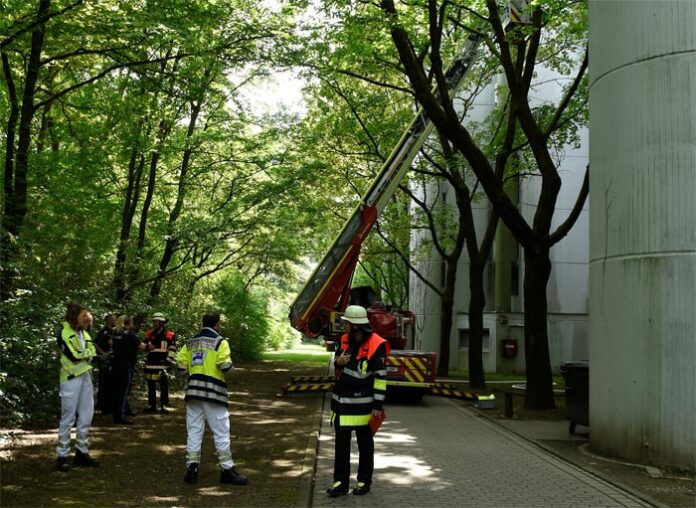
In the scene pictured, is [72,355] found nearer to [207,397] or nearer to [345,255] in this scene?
[207,397]

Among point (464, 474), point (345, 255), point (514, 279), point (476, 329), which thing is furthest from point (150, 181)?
point (514, 279)

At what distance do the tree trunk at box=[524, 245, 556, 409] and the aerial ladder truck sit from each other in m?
2.50

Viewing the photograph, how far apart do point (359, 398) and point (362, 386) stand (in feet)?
0.42

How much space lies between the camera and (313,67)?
62.6 feet

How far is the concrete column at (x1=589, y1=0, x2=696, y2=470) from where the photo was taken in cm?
923

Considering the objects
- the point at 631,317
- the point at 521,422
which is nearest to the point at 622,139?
the point at 631,317

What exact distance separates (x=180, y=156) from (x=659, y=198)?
1429 cm

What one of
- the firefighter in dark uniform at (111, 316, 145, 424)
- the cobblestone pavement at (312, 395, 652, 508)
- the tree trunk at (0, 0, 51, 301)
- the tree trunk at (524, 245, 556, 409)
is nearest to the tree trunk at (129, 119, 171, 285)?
the tree trunk at (0, 0, 51, 301)

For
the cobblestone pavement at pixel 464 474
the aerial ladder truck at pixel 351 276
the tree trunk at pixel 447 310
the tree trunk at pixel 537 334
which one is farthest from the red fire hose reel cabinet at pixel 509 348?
the cobblestone pavement at pixel 464 474

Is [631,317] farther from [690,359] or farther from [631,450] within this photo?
[631,450]

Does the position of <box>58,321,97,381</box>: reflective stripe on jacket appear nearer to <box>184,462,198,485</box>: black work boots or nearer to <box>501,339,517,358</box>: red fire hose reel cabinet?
<box>184,462,198,485</box>: black work boots

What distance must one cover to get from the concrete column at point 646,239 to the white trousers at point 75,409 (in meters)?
6.71

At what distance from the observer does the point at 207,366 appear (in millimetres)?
7938

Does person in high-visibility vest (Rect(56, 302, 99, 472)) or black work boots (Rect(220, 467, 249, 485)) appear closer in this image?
black work boots (Rect(220, 467, 249, 485))
